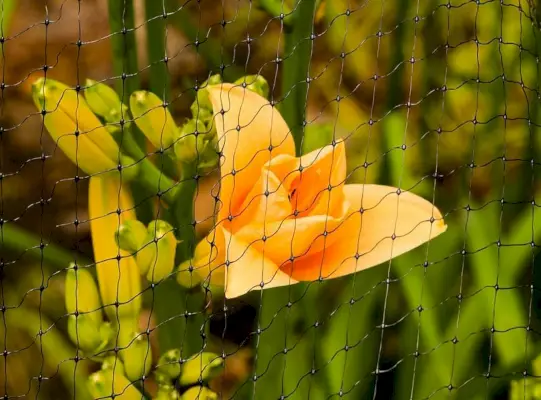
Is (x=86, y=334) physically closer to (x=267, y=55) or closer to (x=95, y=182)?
(x=95, y=182)

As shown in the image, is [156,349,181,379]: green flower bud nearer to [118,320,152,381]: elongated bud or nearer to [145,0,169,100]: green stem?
[118,320,152,381]: elongated bud

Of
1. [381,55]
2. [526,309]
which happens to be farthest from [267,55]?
[526,309]

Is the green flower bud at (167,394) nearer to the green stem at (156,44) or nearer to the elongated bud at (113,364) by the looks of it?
the elongated bud at (113,364)

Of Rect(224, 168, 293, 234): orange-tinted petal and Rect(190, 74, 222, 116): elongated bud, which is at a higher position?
Rect(190, 74, 222, 116): elongated bud

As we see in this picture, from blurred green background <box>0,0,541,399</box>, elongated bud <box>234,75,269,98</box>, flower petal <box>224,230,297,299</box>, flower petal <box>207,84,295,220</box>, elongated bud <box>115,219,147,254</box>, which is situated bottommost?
blurred green background <box>0,0,541,399</box>

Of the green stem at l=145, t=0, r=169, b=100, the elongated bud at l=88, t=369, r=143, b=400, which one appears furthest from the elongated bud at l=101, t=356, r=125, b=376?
the green stem at l=145, t=0, r=169, b=100

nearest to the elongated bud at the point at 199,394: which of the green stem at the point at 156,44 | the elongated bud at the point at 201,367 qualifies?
the elongated bud at the point at 201,367
